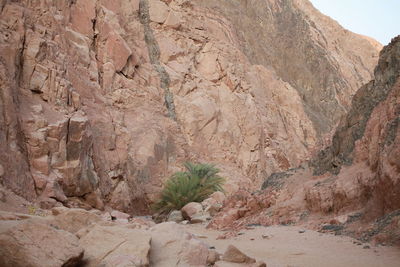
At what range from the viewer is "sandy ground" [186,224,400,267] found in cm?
452

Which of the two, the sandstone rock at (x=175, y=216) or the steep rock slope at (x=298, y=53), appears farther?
the steep rock slope at (x=298, y=53)

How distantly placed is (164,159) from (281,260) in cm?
1222

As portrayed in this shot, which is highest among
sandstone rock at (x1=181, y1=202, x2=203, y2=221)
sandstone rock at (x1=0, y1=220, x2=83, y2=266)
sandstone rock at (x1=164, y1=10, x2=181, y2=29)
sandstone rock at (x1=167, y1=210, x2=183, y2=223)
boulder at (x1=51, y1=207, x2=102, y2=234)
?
sandstone rock at (x1=164, y1=10, x2=181, y2=29)

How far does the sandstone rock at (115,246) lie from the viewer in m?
3.72

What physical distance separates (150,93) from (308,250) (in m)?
14.0

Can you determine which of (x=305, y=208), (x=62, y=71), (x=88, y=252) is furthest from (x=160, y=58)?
(x=88, y=252)

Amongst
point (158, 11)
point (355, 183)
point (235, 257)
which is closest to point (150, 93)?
point (158, 11)

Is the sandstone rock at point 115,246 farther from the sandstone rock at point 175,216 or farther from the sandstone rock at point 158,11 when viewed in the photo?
the sandstone rock at point 158,11

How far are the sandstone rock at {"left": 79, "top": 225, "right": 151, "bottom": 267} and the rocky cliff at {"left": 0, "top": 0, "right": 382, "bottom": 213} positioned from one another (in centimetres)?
509

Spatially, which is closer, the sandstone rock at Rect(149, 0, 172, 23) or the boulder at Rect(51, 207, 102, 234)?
the boulder at Rect(51, 207, 102, 234)

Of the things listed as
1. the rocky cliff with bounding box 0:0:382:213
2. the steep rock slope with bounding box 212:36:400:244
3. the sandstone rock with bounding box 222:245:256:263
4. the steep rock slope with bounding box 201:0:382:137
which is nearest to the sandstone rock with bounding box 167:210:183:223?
the rocky cliff with bounding box 0:0:382:213

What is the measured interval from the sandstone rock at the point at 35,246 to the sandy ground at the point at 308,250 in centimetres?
215

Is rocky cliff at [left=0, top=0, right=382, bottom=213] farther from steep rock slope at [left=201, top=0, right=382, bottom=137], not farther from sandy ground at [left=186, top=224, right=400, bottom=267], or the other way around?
sandy ground at [left=186, top=224, right=400, bottom=267]

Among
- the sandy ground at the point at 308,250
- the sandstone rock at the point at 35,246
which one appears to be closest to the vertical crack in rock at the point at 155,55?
the sandy ground at the point at 308,250
